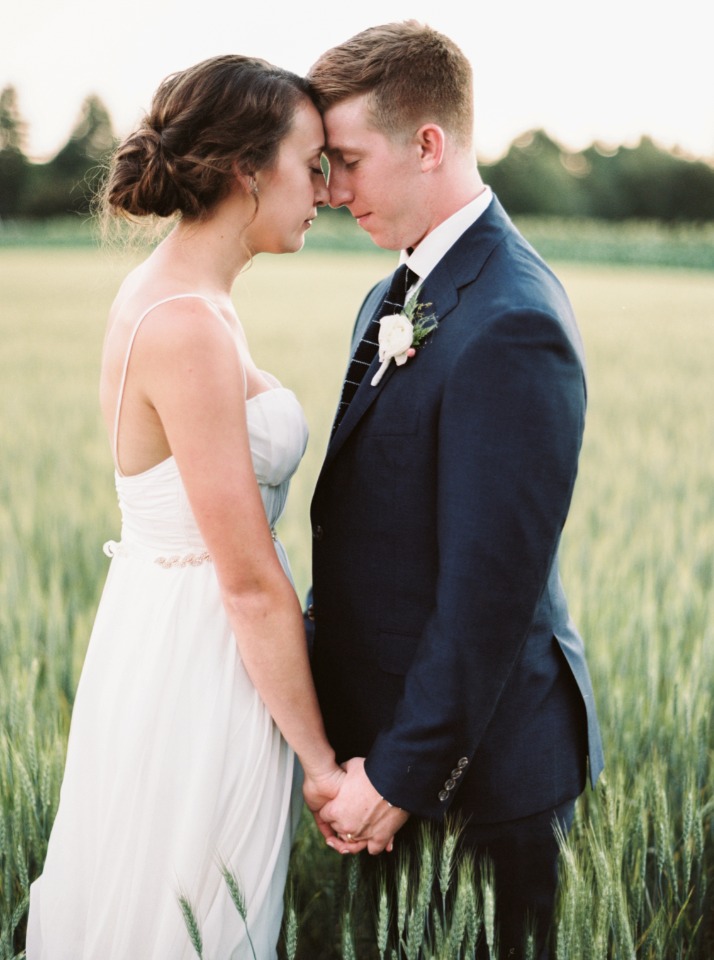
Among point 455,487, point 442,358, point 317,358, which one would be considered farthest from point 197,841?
point 317,358

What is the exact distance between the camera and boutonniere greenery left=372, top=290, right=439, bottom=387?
1.80 meters

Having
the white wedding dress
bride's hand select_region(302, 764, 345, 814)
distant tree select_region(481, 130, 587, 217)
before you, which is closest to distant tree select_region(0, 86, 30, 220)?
distant tree select_region(481, 130, 587, 217)

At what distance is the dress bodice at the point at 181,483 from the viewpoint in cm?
193

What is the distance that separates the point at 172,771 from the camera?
1.94m

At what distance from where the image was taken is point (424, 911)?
5.72 ft

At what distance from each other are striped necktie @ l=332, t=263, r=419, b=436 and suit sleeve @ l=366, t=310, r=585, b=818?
0.33 metres

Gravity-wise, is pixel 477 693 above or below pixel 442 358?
below

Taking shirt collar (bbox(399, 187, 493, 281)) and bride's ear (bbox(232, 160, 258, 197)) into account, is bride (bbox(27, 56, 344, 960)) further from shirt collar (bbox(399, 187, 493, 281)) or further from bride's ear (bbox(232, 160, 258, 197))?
shirt collar (bbox(399, 187, 493, 281))

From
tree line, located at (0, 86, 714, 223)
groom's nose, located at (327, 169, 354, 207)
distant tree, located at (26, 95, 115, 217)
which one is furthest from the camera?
tree line, located at (0, 86, 714, 223)

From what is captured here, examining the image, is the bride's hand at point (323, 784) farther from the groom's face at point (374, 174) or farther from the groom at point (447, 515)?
the groom's face at point (374, 174)

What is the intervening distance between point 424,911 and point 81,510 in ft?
12.4

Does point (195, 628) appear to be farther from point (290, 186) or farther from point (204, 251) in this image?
point (290, 186)

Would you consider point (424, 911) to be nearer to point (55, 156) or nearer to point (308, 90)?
point (308, 90)

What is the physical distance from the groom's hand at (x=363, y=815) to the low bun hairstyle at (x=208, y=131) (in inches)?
48.5
